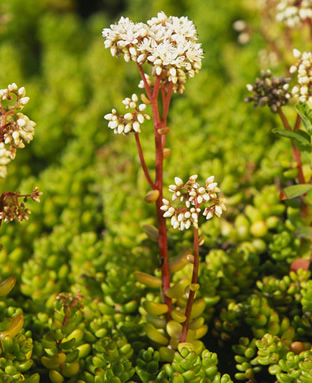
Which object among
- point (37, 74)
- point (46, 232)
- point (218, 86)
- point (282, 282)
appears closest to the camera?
point (282, 282)

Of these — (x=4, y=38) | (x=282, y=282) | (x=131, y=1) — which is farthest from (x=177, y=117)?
(x=131, y=1)

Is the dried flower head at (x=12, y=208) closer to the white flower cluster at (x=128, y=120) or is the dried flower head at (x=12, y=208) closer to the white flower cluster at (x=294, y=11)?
the white flower cluster at (x=128, y=120)

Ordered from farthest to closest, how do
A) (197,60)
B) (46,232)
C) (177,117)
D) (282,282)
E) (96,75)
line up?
(96,75), (177,117), (46,232), (282,282), (197,60)

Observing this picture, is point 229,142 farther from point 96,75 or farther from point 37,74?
point 37,74

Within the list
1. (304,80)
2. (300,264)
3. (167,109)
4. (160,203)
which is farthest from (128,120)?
(300,264)

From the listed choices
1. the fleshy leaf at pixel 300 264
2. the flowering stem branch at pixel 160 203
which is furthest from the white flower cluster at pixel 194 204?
the fleshy leaf at pixel 300 264

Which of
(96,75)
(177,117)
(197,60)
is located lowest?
(197,60)

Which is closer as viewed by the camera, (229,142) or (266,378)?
(266,378)

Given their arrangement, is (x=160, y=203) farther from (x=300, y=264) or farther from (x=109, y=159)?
(x=109, y=159)
